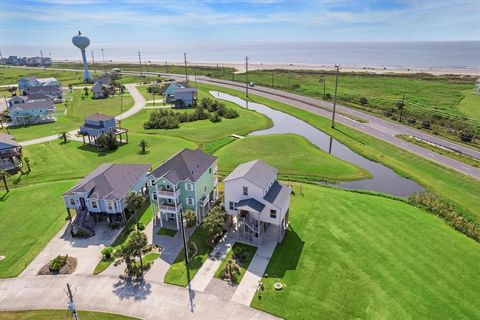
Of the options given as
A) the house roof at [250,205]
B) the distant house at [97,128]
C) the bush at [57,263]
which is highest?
the distant house at [97,128]

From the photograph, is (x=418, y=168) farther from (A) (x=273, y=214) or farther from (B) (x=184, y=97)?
(B) (x=184, y=97)

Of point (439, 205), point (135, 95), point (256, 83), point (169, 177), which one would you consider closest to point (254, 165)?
point (169, 177)

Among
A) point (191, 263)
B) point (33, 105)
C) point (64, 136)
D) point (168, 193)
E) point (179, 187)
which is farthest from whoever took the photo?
point (33, 105)

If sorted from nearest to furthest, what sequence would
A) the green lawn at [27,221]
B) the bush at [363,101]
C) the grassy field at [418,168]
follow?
the green lawn at [27,221] → the grassy field at [418,168] → the bush at [363,101]

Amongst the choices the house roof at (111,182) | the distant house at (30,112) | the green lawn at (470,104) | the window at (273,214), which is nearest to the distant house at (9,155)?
the house roof at (111,182)

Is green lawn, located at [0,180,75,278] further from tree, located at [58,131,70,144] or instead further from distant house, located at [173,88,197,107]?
distant house, located at [173,88,197,107]

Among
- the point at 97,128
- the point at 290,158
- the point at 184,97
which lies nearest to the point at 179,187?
the point at 290,158

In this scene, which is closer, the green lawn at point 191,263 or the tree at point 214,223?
the green lawn at point 191,263

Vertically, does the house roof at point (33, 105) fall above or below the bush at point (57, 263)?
above

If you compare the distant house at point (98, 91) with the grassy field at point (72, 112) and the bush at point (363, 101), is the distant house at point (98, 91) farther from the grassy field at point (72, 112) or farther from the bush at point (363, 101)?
the bush at point (363, 101)
